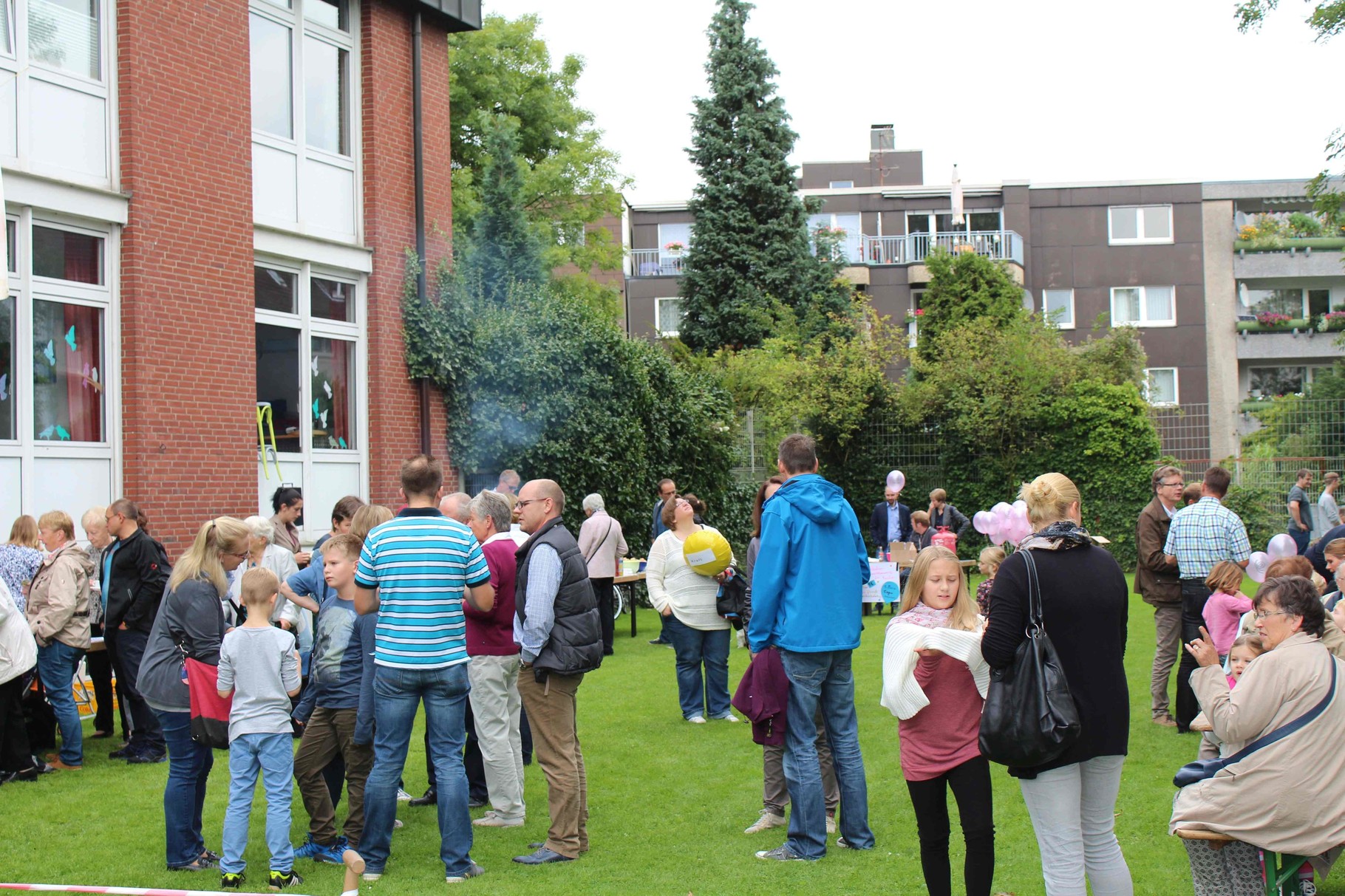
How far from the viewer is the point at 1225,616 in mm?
7941

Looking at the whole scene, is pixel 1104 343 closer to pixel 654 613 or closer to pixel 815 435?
pixel 815 435

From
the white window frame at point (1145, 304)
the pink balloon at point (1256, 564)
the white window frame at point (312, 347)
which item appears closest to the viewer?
the pink balloon at point (1256, 564)

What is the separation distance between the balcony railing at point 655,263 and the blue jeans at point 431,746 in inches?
1422

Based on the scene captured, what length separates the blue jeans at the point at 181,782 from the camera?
6262mm

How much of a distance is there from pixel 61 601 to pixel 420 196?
8.19 m

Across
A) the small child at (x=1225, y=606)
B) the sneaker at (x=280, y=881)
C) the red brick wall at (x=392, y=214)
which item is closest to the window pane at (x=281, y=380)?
the red brick wall at (x=392, y=214)

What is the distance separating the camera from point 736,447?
23172 millimetres

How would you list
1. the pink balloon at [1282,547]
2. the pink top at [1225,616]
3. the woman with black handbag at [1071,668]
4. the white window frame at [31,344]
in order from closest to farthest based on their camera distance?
the woman with black handbag at [1071,668], the pink top at [1225,616], the pink balloon at [1282,547], the white window frame at [31,344]

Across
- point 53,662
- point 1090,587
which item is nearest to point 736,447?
point 53,662

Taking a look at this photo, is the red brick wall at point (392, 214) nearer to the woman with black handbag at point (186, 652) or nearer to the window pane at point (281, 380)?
the window pane at point (281, 380)

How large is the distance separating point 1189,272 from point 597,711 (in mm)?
35270

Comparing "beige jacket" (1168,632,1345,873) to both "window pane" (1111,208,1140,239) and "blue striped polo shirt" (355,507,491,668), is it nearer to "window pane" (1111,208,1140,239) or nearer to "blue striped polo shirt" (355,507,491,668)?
"blue striped polo shirt" (355,507,491,668)

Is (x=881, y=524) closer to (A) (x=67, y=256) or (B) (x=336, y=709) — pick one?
(A) (x=67, y=256)

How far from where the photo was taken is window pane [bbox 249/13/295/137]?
534 inches
